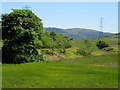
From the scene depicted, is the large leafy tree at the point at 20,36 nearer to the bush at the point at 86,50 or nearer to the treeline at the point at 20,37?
the treeline at the point at 20,37

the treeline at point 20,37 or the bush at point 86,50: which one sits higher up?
the treeline at point 20,37

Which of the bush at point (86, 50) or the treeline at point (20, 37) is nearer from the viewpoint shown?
the treeline at point (20, 37)

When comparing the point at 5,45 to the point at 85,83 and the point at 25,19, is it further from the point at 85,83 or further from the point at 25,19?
the point at 85,83

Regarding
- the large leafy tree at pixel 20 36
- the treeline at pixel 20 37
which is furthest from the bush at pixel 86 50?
the large leafy tree at pixel 20 36

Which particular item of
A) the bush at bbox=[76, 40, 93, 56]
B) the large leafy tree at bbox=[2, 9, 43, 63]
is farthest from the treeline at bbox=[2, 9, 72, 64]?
the bush at bbox=[76, 40, 93, 56]

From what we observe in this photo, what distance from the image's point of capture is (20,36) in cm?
6034

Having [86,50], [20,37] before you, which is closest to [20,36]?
[20,37]

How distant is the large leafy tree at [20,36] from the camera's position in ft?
197

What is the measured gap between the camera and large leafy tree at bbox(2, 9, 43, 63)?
60.1m

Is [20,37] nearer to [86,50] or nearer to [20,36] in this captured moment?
[20,36]

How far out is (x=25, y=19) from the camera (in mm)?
62562

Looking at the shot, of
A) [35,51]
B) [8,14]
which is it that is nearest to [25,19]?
[8,14]

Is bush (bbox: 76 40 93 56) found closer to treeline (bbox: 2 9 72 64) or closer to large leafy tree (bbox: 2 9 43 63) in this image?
treeline (bbox: 2 9 72 64)

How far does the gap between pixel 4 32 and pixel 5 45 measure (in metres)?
3.69
